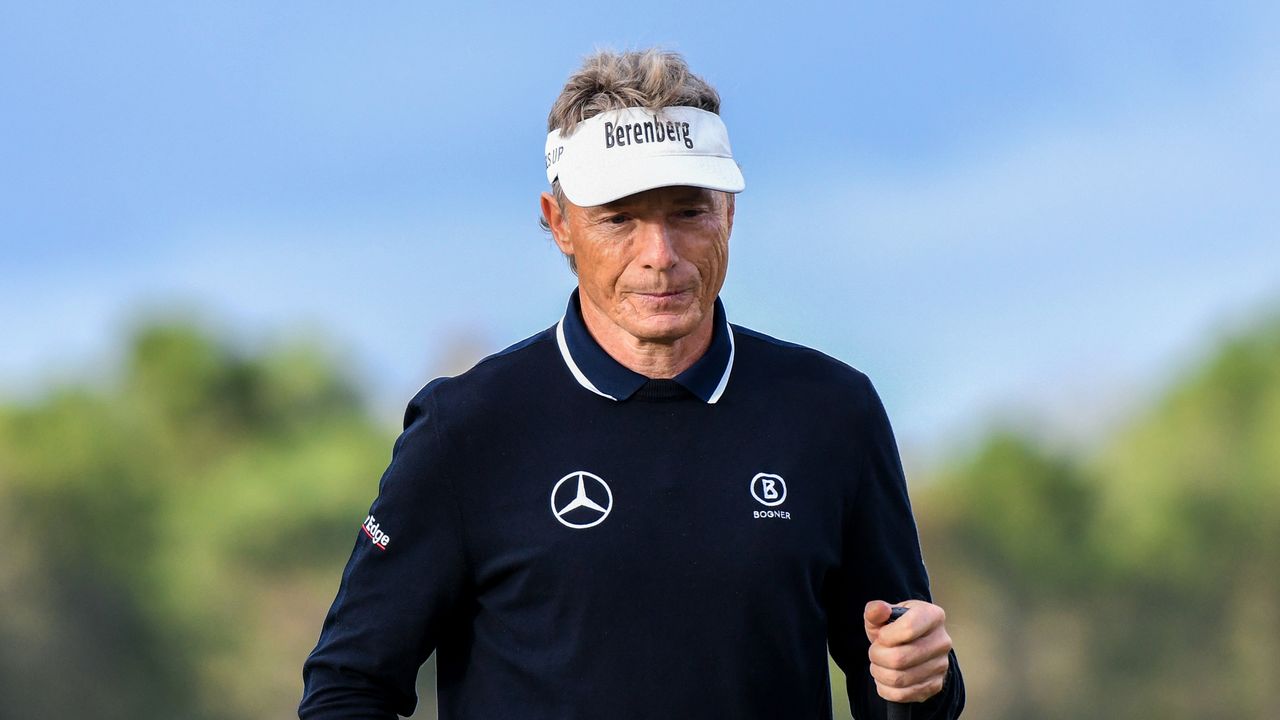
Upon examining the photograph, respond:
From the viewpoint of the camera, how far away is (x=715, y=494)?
2.46 m

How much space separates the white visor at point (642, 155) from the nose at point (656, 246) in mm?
73

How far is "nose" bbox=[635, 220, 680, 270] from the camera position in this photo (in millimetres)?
2445

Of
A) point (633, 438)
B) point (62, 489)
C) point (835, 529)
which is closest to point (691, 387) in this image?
point (633, 438)

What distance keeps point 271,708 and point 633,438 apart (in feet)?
29.4

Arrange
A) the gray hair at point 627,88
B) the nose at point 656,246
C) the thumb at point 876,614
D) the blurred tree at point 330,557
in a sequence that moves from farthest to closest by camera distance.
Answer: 1. the blurred tree at point 330,557
2. the gray hair at point 627,88
3. the nose at point 656,246
4. the thumb at point 876,614

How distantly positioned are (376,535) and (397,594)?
11 cm

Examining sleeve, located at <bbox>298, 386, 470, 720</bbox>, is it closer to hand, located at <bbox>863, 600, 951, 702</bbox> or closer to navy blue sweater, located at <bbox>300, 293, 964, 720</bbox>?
navy blue sweater, located at <bbox>300, 293, 964, 720</bbox>

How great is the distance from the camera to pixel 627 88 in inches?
101

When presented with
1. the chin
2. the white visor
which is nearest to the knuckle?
the chin

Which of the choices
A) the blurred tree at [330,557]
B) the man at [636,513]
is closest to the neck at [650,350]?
the man at [636,513]

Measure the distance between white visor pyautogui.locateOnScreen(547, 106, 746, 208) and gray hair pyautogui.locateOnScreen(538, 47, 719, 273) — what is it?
0.02m

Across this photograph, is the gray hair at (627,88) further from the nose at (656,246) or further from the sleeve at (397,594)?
the sleeve at (397,594)

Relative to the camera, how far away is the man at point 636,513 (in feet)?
7.82

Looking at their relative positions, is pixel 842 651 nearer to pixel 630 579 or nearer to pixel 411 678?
pixel 630 579
